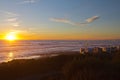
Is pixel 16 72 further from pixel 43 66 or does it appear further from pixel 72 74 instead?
pixel 72 74

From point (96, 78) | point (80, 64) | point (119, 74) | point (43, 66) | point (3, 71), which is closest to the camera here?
point (96, 78)

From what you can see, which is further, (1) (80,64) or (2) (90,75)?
(1) (80,64)

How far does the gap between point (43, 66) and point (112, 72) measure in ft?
33.6

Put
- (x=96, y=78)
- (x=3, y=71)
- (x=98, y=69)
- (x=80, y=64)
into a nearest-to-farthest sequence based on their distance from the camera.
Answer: (x=96, y=78) < (x=98, y=69) < (x=80, y=64) < (x=3, y=71)

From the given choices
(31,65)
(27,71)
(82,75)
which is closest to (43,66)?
(31,65)

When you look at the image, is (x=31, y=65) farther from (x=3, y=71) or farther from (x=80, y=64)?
(x=80, y=64)

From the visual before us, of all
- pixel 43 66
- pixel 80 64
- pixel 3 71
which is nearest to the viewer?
pixel 80 64

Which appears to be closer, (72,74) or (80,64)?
(72,74)

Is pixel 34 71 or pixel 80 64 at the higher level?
pixel 80 64

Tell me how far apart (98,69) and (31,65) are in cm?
1016

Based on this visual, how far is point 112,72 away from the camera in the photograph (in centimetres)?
890

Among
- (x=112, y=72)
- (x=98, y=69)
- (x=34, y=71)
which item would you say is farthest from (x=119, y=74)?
(x=34, y=71)

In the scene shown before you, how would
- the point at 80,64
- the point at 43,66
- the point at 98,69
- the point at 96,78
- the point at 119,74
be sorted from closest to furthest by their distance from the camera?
1. the point at 96,78
2. the point at 119,74
3. the point at 98,69
4. the point at 80,64
5. the point at 43,66

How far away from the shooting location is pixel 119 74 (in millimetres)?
8789
